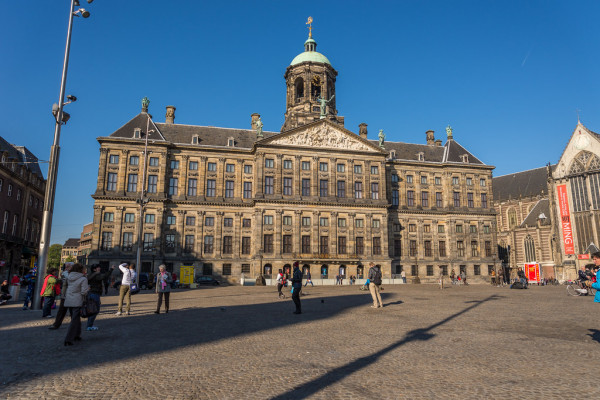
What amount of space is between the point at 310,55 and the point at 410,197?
26852 mm

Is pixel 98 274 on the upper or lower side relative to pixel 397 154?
lower

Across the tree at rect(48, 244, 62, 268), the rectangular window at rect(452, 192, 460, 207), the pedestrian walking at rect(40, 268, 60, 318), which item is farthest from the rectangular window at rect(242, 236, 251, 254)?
the tree at rect(48, 244, 62, 268)

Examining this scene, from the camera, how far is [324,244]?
50219mm

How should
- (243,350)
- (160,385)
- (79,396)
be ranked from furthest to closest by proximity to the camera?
(243,350) → (160,385) → (79,396)

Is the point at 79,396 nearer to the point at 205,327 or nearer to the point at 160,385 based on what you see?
the point at 160,385

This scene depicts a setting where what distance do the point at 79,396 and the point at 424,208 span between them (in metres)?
57.1

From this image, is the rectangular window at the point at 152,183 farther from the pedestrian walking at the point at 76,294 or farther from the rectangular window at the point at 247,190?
the pedestrian walking at the point at 76,294

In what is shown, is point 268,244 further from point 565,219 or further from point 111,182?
point 565,219

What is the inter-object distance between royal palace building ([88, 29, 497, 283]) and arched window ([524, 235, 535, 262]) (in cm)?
2001

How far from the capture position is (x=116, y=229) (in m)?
47.1

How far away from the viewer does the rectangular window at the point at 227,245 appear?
5022 centimetres

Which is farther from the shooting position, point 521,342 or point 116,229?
point 116,229

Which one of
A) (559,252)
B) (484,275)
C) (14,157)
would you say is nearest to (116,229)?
(14,157)

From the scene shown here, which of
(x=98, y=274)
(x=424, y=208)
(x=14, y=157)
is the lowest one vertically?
(x=98, y=274)
